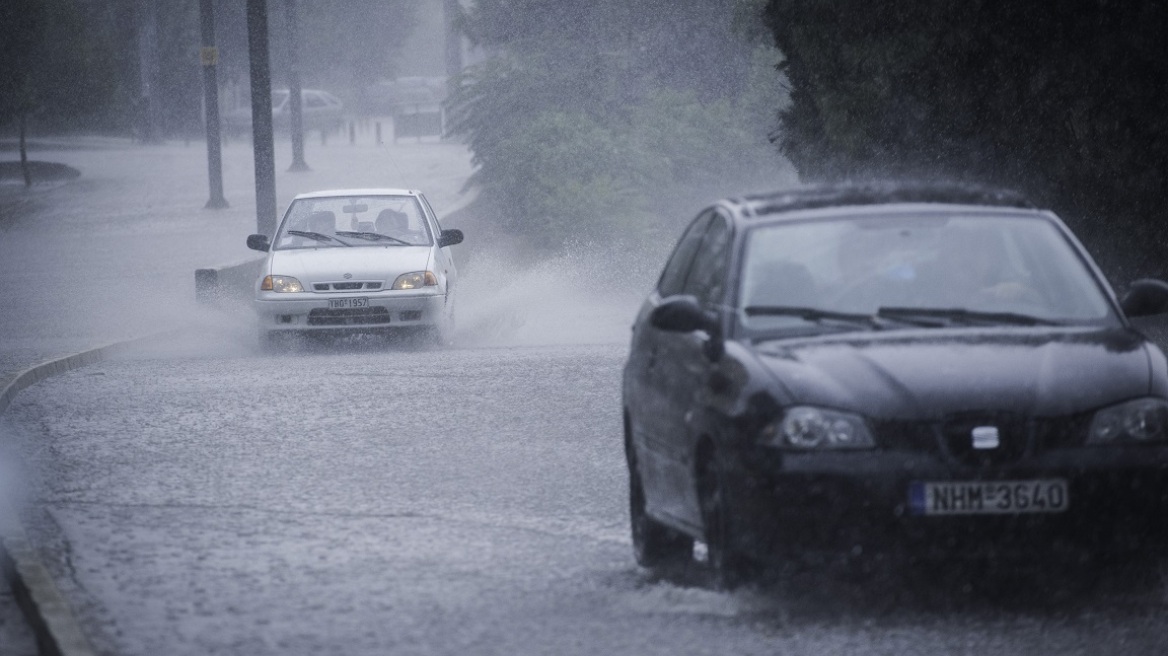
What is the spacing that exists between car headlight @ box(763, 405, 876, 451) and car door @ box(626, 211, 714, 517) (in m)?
0.90

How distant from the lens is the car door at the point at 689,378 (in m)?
7.85

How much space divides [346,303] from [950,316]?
1313 centimetres

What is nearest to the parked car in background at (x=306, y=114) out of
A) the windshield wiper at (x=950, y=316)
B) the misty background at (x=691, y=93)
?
the misty background at (x=691, y=93)

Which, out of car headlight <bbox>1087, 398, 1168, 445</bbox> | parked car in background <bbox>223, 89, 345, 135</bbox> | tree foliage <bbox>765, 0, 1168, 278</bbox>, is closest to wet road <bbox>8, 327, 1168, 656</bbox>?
car headlight <bbox>1087, 398, 1168, 445</bbox>

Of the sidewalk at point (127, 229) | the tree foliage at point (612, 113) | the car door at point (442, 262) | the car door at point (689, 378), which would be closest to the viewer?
the car door at point (689, 378)

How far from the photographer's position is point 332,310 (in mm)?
20531

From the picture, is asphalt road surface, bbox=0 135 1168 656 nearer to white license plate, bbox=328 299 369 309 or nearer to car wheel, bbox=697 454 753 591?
car wheel, bbox=697 454 753 591

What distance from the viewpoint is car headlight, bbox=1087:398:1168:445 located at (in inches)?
284

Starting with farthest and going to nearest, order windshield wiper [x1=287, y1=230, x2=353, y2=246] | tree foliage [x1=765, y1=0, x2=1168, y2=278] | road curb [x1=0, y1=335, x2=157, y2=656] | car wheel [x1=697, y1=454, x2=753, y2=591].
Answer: windshield wiper [x1=287, y1=230, x2=353, y2=246], tree foliage [x1=765, y1=0, x2=1168, y2=278], car wheel [x1=697, y1=454, x2=753, y2=591], road curb [x1=0, y1=335, x2=157, y2=656]

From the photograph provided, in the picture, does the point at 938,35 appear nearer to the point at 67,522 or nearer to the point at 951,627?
the point at 67,522

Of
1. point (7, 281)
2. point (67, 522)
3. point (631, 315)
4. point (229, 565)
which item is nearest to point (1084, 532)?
point (229, 565)

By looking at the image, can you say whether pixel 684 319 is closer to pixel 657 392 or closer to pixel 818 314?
pixel 818 314

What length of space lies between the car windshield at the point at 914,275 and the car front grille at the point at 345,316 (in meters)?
12.5

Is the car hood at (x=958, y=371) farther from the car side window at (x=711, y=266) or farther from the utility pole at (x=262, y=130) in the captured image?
the utility pole at (x=262, y=130)
